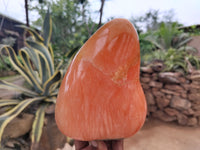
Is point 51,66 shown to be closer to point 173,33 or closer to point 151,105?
point 151,105

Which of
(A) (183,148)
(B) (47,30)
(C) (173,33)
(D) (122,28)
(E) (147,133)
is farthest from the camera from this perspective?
(C) (173,33)

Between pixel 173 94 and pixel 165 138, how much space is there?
564 millimetres

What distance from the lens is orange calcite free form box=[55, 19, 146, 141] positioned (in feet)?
0.68

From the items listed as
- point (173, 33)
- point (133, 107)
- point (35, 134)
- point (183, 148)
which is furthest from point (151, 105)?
point (173, 33)

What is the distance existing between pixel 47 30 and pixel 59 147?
883mm

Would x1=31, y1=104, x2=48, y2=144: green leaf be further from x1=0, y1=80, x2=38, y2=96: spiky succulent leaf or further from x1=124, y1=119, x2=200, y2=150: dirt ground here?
x1=124, y1=119, x2=200, y2=150: dirt ground

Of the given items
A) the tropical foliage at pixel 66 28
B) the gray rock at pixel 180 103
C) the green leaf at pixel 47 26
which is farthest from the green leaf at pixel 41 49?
the gray rock at pixel 180 103

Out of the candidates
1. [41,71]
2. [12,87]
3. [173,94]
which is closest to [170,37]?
[173,94]

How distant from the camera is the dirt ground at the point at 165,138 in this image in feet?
4.03

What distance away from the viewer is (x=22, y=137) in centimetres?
72

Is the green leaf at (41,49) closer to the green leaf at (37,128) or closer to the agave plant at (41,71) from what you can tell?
the agave plant at (41,71)

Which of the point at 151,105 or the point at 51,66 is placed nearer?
the point at 51,66

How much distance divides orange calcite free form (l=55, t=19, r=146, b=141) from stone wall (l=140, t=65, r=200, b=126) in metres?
1.53

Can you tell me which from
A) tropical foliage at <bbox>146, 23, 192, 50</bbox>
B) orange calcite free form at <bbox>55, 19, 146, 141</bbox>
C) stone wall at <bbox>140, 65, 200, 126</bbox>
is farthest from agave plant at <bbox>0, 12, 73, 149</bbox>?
tropical foliage at <bbox>146, 23, 192, 50</bbox>
